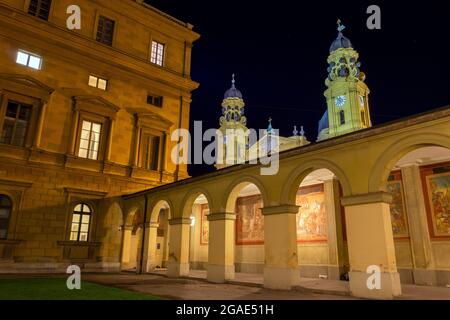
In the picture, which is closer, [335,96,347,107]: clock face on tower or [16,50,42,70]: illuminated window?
[16,50,42,70]: illuminated window

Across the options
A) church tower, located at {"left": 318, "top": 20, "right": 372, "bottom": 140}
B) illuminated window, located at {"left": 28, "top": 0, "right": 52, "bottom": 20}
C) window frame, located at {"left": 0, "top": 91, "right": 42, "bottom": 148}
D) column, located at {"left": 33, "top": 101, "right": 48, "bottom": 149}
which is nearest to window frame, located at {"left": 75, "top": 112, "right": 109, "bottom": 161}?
column, located at {"left": 33, "top": 101, "right": 48, "bottom": 149}

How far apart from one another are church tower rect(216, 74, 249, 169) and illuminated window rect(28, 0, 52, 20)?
35.4 m

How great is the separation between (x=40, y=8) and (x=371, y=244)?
2101 cm

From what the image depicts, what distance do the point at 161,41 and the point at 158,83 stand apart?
3508mm

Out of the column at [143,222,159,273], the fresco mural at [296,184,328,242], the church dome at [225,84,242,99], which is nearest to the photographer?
the fresco mural at [296,184,328,242]

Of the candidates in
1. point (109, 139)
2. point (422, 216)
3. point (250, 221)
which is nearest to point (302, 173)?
point (422, 216)

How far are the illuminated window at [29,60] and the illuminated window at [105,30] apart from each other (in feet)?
13.7

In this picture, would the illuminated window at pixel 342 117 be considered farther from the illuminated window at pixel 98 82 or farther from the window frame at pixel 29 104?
the window frame at pixel 29 104

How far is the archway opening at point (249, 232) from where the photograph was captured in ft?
61.4

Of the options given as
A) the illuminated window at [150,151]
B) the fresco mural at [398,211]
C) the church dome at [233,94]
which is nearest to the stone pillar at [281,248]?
the fresco mural at [398,211]

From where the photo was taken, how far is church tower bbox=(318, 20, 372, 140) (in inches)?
1822

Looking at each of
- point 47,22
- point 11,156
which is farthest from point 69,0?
point 11,156

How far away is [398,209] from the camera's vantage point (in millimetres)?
13664

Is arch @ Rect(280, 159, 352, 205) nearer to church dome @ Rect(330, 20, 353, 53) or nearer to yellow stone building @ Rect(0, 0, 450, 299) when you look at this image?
yellow stone building @ Rect(0, 0, 450, 299)
